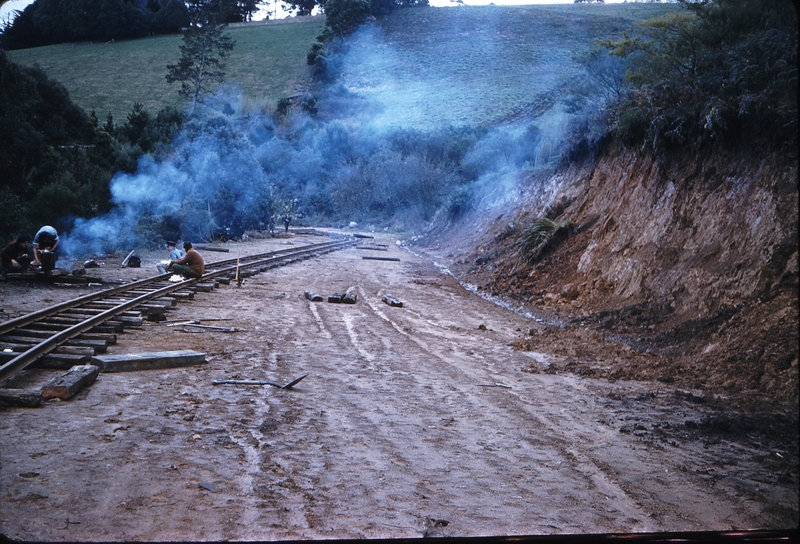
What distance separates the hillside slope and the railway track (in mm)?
6094

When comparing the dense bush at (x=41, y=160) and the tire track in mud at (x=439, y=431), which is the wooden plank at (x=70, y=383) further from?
the dense bush at (x=41, y=160)

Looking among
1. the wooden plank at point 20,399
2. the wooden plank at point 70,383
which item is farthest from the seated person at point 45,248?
the wooden plank at point 20,399

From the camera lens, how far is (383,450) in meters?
4.89

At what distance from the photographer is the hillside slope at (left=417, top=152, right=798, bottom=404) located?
7.75m

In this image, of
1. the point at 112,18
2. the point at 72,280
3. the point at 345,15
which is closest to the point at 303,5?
the point at 345,15

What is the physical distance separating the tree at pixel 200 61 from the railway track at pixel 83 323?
29.7 m

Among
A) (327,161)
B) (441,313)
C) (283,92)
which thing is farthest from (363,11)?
(441,313)

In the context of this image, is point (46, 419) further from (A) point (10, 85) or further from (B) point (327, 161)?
(B) point (327, 161)

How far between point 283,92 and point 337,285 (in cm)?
4882

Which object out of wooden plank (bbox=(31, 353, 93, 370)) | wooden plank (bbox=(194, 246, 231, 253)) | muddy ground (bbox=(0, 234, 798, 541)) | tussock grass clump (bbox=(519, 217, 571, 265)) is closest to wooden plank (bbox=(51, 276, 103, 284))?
muddy ground (bbox=(0, 234, 798, 541))

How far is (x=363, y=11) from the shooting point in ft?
235

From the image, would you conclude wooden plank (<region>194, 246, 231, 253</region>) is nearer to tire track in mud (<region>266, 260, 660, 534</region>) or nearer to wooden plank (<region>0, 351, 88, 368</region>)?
tire track in mud (<region>266, 260, 660, 534</region>)

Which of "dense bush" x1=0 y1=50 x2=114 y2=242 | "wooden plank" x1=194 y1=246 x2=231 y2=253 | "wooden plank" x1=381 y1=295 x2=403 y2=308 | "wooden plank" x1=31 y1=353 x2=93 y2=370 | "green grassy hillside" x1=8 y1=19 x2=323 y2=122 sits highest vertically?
"green grassy hillside" x1=8 y1=19 x2=323 y2=122

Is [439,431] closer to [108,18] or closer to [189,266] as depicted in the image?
[189,266]
